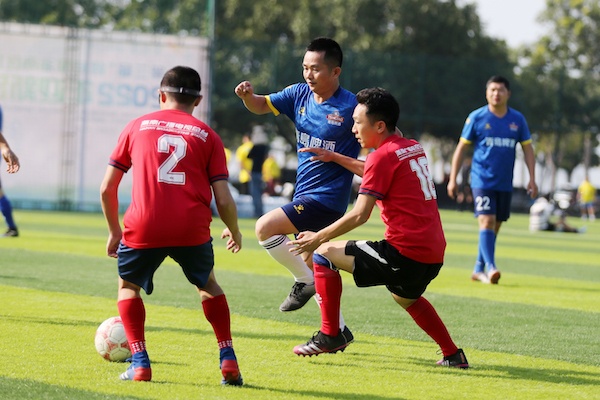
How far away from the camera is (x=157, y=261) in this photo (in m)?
5.76

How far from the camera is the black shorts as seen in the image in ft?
20.7

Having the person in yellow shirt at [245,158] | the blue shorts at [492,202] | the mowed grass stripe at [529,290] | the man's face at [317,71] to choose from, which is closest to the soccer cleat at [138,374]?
the man's face at [317,71]

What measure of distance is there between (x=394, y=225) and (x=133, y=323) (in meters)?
1.66

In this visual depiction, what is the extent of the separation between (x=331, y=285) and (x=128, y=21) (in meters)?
26.4

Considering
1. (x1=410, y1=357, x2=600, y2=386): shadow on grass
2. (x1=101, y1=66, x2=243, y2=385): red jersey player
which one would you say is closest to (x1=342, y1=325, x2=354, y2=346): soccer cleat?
(x1=410, y1=357, x2=600, y2=386): shadow on grass

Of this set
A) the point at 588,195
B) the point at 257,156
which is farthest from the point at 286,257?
the point at 588,195

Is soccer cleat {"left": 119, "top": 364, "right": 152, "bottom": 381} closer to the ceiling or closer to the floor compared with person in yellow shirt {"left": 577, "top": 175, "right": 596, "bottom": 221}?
closer to the ceiling

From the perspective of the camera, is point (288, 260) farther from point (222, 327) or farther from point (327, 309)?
point (222, 327)

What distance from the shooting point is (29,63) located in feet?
91.1

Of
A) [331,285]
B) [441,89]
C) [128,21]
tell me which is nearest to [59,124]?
[128,21]

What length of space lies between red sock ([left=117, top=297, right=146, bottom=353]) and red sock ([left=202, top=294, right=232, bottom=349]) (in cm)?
37

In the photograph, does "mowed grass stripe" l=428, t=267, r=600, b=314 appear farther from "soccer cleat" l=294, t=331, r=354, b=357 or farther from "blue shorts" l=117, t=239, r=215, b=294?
"blue shorts" l=117, t=239, r=215, b=294

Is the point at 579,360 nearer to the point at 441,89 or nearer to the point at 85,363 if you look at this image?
the point at 85,363

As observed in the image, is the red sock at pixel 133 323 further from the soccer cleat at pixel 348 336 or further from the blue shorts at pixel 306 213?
the blue shorts at pixel 306 213
